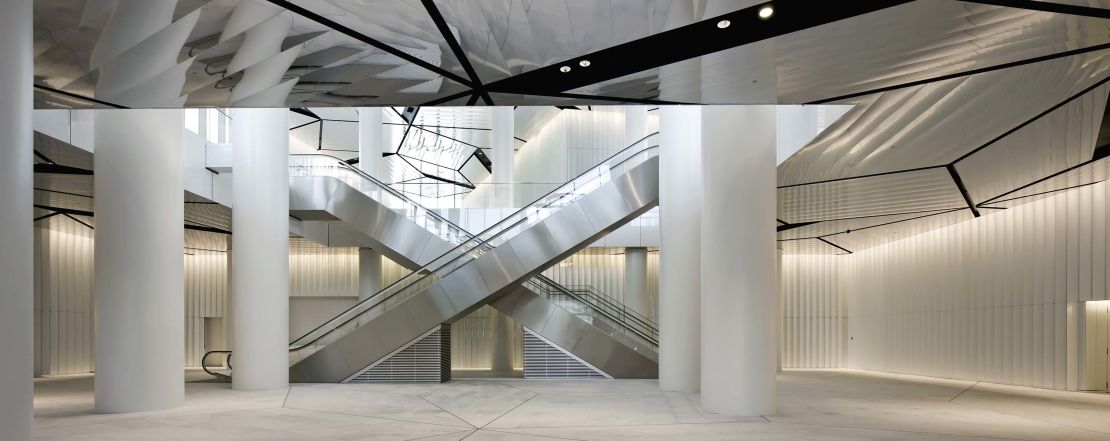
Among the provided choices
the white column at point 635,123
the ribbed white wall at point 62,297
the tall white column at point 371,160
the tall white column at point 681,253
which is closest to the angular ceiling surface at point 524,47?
the tall white column at point 681,253

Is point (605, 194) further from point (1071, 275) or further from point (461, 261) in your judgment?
point (1071, 275)

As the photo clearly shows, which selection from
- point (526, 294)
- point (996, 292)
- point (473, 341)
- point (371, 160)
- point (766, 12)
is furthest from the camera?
point (473, 341)

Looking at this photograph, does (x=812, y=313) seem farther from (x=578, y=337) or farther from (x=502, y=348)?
(x=578, y=337)

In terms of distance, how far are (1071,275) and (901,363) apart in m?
8.56

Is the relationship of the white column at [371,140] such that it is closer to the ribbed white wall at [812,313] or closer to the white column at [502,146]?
the white column at [502,146]

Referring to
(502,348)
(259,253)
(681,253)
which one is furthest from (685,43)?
(502,348)

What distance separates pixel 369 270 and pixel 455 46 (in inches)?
862

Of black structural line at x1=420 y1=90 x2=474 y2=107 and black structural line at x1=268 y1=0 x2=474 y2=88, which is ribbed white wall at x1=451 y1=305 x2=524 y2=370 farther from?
black structural line at x1=268 y1=0 x2=474 y2=88

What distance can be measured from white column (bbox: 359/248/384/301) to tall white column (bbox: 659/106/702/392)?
14.0 meters

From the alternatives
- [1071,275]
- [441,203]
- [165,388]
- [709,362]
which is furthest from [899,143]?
[441,203]

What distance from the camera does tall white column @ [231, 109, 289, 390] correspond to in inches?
712

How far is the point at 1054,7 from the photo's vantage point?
6.93 metres

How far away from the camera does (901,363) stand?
2616 centimetres

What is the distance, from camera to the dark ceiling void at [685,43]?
23.4 feet
